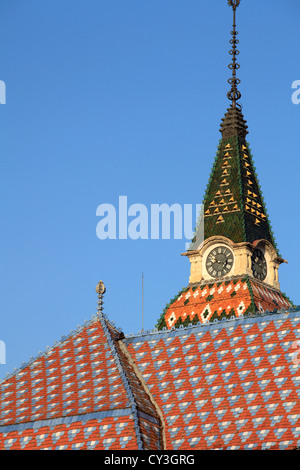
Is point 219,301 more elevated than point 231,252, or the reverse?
point 231,252

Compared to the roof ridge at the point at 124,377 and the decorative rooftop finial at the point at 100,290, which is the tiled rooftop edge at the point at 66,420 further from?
the decorative rooftop finial at the point at 100,290

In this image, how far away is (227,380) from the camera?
3233 inches

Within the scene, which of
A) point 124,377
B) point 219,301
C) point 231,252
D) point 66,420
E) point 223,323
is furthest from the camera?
point 231,252

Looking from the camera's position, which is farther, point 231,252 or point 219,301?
point 231,252

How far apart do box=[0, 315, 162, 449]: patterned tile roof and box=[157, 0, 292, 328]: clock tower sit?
28.1 meters

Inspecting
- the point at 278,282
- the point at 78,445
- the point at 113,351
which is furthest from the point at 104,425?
the point at 278,282

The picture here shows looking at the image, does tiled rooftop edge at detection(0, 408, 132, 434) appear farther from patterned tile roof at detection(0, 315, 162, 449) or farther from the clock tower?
the clock tower

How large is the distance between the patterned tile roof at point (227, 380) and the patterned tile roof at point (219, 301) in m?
26.7

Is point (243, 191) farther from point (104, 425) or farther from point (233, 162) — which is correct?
point (104, 425)

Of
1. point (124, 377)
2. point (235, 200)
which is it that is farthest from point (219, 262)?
point (124, 377)

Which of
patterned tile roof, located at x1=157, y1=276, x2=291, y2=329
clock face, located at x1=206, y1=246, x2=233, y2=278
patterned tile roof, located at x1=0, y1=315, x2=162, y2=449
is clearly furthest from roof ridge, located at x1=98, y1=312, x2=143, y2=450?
clock face, located at x1=206, y1=246, x2=233, y2=278

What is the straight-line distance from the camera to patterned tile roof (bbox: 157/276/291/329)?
11500 cm

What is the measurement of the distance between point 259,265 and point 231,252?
285cm

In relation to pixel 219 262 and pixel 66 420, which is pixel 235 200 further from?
pixel 66 420
